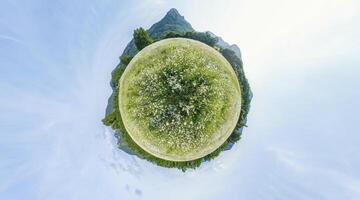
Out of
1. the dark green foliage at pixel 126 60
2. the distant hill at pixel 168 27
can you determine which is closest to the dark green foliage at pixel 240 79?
the distant hill at pixel 168 27

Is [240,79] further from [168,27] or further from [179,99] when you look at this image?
[168,27]

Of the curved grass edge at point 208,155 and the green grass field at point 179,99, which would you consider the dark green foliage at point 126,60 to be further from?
the green grass field at point 179,99

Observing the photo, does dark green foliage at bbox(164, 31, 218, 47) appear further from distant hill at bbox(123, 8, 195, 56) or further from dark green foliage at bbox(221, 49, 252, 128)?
distant hill at bbox(123, 8, 195, 56)

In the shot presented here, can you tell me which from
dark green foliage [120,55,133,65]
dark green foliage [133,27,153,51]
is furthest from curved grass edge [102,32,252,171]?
dark green foliage [133,27,153,51]

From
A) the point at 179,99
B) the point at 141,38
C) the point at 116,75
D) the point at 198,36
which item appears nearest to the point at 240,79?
the point at 198,36

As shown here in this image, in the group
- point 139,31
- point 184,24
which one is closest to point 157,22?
point 184,24

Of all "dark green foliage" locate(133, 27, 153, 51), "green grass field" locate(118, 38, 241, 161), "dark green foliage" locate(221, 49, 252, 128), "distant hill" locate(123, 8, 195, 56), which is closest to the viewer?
"green grass field" locate(118, 38, 241, 161)

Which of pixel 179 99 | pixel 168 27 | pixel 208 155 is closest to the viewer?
pixel 179 99

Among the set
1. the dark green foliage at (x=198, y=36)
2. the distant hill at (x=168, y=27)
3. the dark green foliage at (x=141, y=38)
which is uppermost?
the distant hill at (x=168, y=27)
